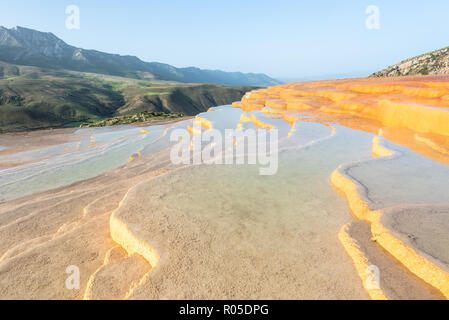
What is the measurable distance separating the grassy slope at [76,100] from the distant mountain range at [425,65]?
199 feet

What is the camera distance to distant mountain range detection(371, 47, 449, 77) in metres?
38.5

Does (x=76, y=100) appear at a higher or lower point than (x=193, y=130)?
higher

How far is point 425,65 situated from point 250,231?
53.1 metres

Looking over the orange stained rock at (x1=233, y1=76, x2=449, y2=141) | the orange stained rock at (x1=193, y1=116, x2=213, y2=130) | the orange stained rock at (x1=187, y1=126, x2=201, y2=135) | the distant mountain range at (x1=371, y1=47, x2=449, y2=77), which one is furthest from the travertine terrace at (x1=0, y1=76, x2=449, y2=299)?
the distant mountain range at (x1=371, y1=47, x2=449, y2=77)

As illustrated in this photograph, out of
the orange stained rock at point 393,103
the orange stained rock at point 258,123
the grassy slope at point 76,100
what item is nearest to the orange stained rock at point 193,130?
the orange stained rock at point 258,123

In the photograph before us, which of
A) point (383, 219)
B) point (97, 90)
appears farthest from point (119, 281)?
point (97, 90)

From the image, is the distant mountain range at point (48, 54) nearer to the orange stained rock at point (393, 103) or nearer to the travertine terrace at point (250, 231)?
the orange stained rock at point (393, 103)

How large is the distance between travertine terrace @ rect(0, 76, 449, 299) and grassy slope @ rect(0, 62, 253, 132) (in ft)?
165

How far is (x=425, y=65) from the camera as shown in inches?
1617

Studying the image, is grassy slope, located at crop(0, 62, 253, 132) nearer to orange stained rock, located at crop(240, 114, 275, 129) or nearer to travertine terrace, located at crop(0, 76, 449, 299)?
orange stained rock, located at crop(240, 114, 275, 129)

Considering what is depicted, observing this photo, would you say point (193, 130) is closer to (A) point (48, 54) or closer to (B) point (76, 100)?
(B) point (76, 100)

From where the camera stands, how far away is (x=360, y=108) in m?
18.2

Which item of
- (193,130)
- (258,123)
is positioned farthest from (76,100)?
(258,123)
